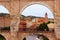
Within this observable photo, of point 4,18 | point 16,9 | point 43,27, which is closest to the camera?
point 16,9

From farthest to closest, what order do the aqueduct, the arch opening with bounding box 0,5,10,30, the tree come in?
the arch opening with bounding box 0,5,10,30, the tree, the aqueduct

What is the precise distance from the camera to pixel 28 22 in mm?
15531

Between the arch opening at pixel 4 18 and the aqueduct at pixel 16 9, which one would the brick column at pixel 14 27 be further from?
the arch opening at pixel 4 18

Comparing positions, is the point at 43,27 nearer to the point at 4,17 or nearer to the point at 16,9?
the point at 16,9

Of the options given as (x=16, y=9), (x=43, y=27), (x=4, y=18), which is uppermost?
(x=16, y=9)

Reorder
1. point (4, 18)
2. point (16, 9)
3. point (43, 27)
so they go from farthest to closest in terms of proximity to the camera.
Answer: point (4, 18) → point (43, 27) → point (16, 9)

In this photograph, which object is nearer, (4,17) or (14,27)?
(14,27)

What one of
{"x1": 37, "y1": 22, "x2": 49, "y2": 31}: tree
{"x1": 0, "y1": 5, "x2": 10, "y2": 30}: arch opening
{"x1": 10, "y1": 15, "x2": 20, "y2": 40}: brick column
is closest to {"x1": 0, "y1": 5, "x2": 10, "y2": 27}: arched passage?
{"x1": 0, "y1": 5, "x2": 10, "y2": 30}: arch opening

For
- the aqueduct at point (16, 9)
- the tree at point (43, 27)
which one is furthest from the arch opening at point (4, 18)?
the tree at point (43, 27)

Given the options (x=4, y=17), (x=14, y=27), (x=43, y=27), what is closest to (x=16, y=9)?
(x=14, y=27)

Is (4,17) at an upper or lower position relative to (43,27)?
upper

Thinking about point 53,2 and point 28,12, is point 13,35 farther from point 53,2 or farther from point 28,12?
point 53,2

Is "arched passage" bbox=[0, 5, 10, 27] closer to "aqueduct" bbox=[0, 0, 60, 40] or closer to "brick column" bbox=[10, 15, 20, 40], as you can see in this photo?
"aqueduct" bbox=[0, 0, 60, 40]

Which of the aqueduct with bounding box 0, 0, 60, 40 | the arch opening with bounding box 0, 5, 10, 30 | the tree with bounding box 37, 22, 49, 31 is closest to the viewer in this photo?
the aqueduct with bounding box 0, 0, 60, 40
